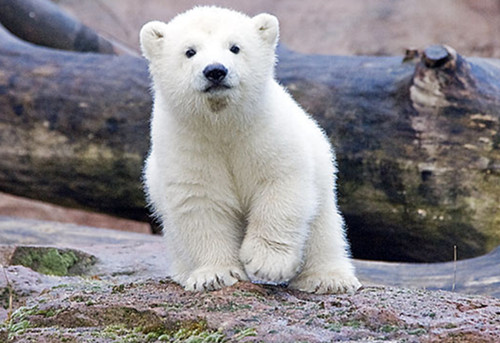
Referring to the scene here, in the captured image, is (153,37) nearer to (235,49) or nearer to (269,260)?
(235,49)

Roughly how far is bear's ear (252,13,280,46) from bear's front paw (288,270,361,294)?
142 centimetres

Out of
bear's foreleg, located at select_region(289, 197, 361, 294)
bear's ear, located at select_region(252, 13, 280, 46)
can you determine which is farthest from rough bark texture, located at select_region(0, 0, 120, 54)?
bear's foreleg, located at select_region(289, 197, 361, 294)

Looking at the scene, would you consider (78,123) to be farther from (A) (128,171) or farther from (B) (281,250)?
(B) (281,250)

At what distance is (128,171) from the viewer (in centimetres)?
841

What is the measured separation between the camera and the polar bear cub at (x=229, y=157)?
176 inches

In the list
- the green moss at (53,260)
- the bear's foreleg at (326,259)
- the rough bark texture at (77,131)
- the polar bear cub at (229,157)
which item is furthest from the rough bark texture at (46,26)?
the bear's foreleg at (326,259)

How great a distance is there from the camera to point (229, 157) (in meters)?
4.61

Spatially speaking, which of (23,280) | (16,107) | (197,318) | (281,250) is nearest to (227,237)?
(281,250)

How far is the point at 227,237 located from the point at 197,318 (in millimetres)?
1020

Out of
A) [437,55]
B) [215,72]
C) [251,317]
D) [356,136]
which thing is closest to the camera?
[251,317]

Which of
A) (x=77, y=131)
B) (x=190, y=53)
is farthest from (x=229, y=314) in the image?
(x=77, y=131)

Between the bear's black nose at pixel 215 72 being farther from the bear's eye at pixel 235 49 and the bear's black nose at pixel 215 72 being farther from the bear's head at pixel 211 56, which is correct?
the bear's eye at pixel 235 49

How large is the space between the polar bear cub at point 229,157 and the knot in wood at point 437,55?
8.90 feet

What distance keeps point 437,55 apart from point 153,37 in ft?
10.6
